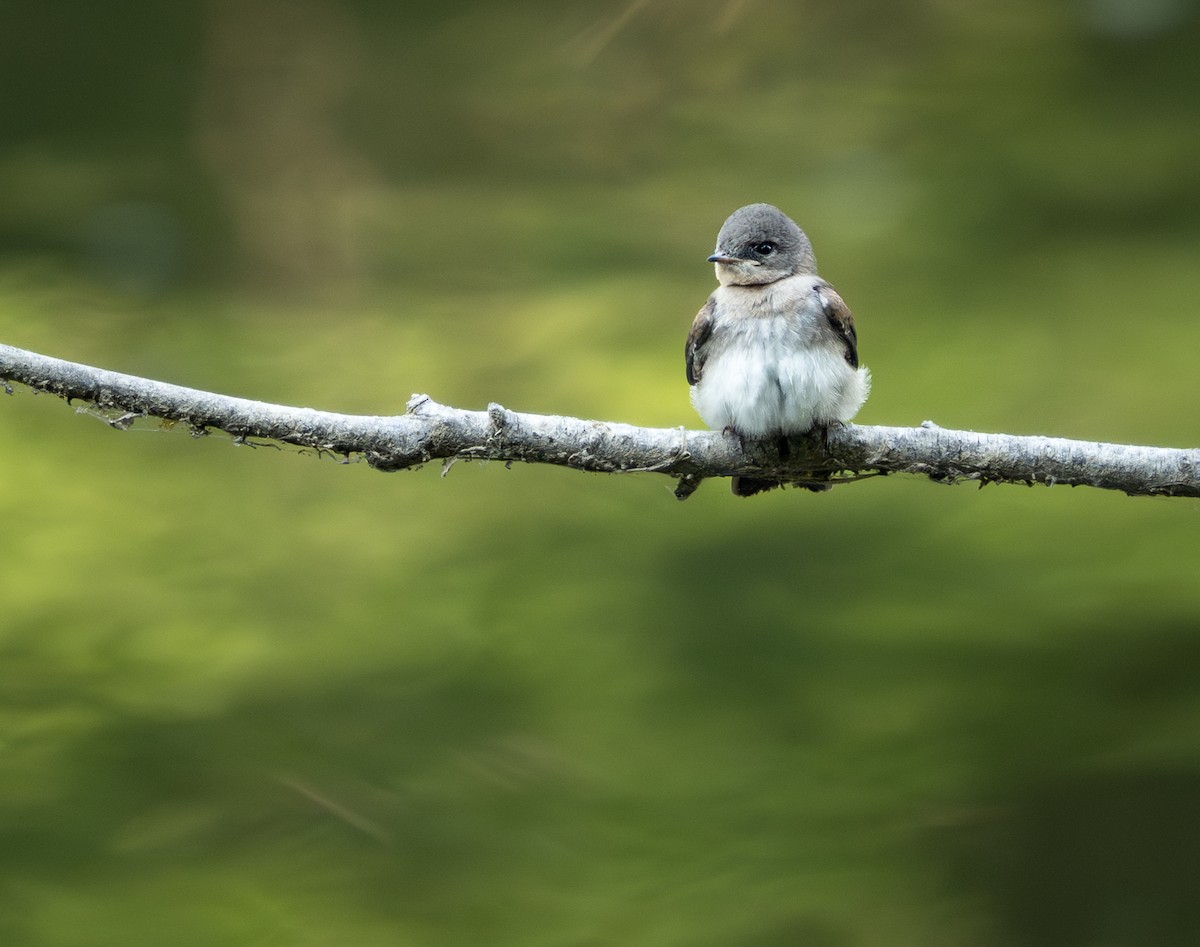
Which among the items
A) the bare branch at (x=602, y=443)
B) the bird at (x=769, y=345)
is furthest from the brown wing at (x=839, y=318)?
the bare branch at (x=602, y=443)

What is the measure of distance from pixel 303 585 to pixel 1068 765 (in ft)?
15.8

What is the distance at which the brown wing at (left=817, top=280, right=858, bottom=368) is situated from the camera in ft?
12.1

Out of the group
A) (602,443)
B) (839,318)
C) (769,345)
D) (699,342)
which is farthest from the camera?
(699,342)

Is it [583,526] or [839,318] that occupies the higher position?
[583,526]

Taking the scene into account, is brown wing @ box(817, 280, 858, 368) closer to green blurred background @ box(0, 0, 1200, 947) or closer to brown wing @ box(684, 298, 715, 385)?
brown wing @ box(684, 298, 715, 385)

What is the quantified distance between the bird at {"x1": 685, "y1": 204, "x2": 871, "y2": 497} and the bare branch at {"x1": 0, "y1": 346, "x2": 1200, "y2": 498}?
98 millimetres

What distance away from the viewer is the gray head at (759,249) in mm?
3848

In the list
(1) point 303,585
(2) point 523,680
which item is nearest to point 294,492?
(1) point 303,585

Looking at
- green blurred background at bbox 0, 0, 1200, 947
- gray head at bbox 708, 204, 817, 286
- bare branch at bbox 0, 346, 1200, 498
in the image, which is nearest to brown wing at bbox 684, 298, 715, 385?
gray head at bbox 708, 204, 817, 286

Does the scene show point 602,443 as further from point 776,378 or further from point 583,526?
point 583,526

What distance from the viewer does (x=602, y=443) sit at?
2941mm

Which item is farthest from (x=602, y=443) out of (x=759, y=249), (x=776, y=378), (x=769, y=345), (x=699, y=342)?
(x=759, y=249)

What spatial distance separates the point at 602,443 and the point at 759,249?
4.08 feet

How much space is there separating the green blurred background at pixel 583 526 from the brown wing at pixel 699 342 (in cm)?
392
